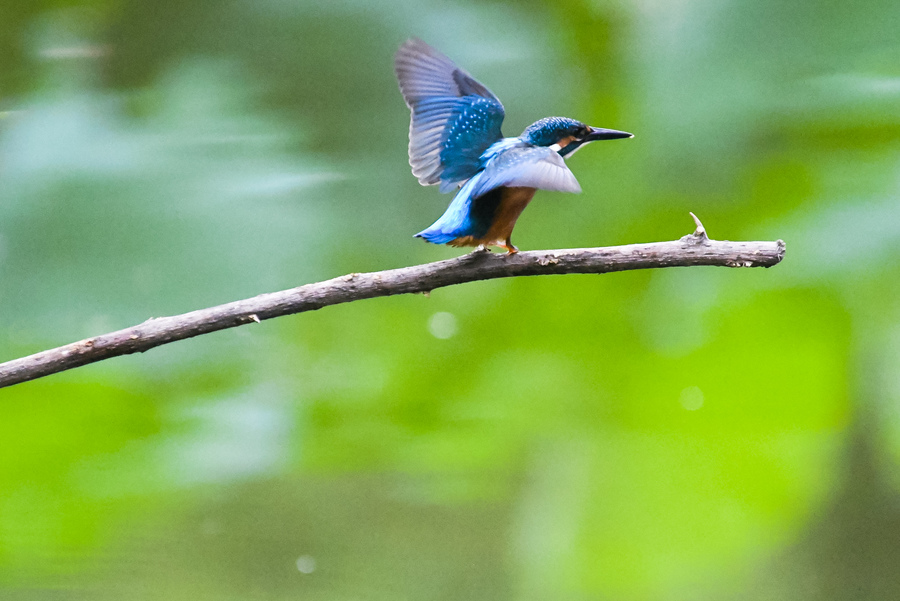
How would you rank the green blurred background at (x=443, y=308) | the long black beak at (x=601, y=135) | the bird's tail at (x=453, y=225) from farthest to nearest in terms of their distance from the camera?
the green blurred background at (x=443, y=308) < the long black beak at (x=601, y=135) < the bird's tail at (x=453, y=225)

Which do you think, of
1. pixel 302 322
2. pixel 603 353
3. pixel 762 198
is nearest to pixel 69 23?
pixel 302 322

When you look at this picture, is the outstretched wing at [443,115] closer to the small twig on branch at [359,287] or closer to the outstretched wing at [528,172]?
the outstretched wing at [528,172]

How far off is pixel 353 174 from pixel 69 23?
2.49 feet

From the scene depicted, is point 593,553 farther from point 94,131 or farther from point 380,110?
point 94,131

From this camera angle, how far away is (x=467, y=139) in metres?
1.14

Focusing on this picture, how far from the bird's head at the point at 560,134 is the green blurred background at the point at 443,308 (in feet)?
2.10

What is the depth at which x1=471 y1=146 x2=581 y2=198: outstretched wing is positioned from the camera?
0.87 metres

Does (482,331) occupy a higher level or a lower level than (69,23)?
lower

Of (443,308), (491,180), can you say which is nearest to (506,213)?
(491,180)

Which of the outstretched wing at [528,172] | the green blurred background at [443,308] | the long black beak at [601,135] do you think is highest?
the long black beak at [601,135]

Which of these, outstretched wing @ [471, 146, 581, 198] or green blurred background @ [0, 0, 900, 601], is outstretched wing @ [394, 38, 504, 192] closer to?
outstretched wing @ [471, 146, 581, 198]

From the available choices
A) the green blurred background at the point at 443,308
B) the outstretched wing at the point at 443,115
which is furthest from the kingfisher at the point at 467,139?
the green blurred background at the point at 443,308

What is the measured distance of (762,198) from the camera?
1.79 meters

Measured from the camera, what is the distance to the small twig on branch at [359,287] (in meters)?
0.96
